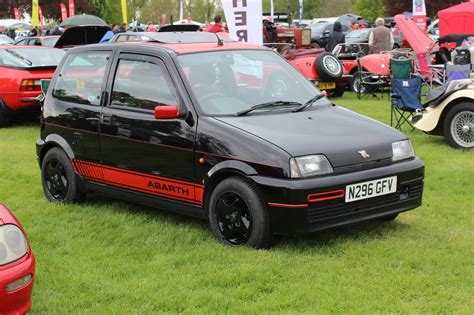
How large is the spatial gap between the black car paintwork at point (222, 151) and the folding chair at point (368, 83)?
30.7 ft

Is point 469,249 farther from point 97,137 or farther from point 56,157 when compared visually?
point 56,157

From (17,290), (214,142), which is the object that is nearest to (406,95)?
(214,142)

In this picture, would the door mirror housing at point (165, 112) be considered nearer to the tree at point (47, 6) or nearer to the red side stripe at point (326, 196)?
the red side stripe at point (326, 196)

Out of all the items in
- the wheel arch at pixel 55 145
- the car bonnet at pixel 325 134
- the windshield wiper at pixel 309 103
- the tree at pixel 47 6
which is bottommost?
the wheel arch at pixel 55 145

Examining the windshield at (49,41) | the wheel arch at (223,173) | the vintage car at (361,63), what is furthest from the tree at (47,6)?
the wheel arch at (223,173)

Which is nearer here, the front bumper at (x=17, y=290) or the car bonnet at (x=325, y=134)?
the front bumper at (x=17, y=290)

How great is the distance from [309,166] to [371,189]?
0.56 m

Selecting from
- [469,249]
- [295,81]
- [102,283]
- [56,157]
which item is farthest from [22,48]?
[469,249]

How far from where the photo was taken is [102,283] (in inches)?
171

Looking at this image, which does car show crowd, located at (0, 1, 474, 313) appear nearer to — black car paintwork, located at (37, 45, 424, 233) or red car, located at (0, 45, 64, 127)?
black car paintwork, located at (37, 45, 424, 233)

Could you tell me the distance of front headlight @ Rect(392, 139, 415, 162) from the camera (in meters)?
5.14

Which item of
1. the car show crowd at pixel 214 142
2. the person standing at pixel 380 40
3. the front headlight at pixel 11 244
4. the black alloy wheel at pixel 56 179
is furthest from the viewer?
the person standing at pixel 380 40

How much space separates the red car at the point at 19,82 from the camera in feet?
37.1

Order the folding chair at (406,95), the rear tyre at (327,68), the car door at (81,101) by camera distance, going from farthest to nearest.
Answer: the rear tyre at (327,68), the folding chair at (406,95), the car door at (81,101)
